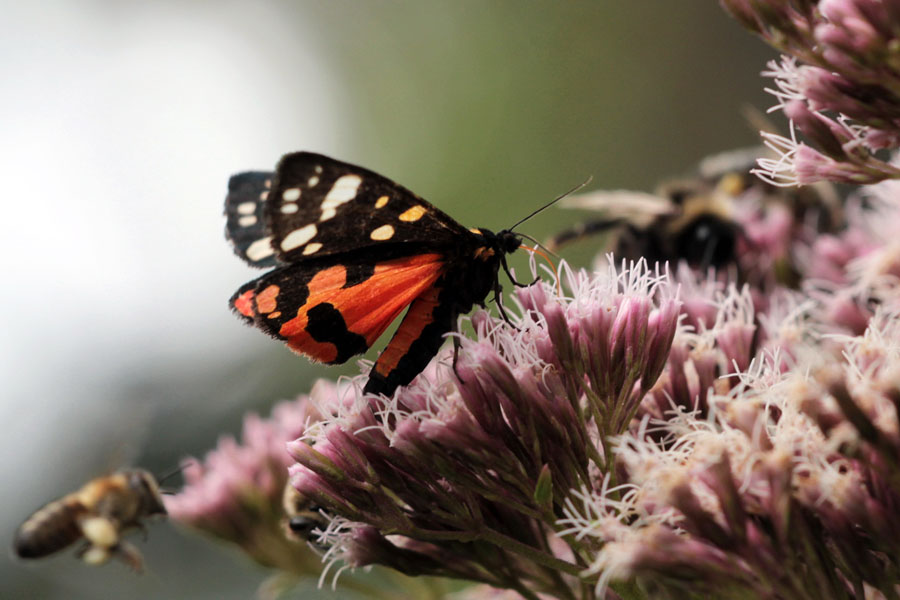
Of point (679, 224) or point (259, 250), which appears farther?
point (679, 224)

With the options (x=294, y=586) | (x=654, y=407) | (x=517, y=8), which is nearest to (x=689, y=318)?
(x=654, y=407)

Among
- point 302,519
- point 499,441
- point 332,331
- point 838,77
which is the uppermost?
point 838,77

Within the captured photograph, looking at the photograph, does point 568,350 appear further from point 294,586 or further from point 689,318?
point 294,586

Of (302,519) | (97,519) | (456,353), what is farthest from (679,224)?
(97,519)

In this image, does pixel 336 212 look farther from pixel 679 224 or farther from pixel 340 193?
pixel 679 224

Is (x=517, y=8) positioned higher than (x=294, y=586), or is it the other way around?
(x=517, y=8)

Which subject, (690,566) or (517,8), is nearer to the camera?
(690,566)

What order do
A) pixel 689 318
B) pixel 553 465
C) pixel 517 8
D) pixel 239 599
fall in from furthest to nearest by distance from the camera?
1. pixel 517 8
2. pixel 239 599
3. pixel 689 318
4. pixel 553 465

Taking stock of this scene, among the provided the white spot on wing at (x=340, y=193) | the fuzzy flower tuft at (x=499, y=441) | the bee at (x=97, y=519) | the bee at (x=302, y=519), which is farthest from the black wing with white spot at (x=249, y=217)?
the bee at (x=97, y=519)
